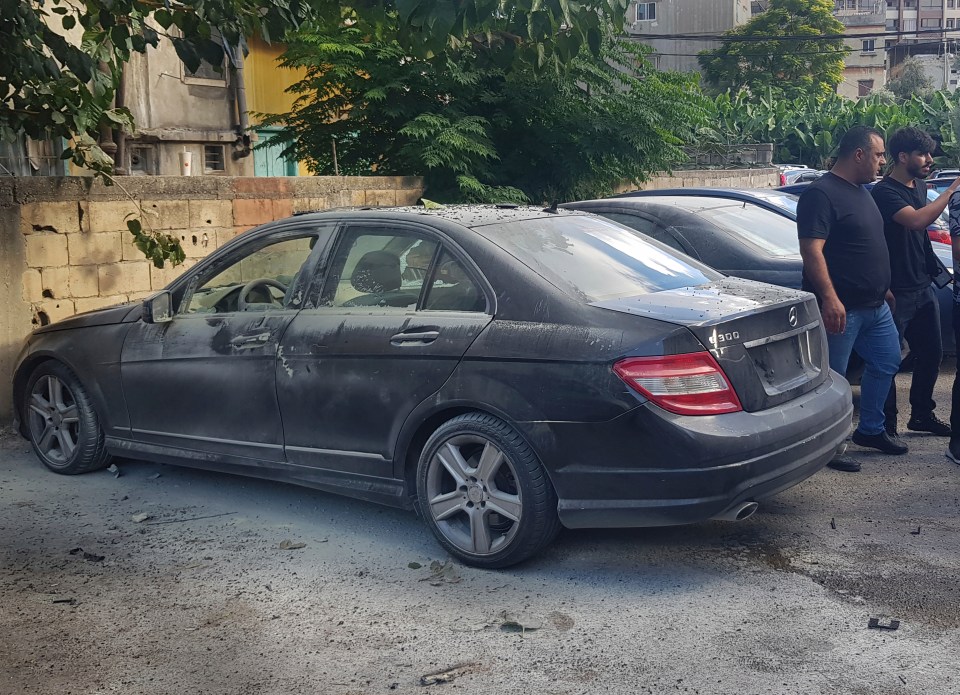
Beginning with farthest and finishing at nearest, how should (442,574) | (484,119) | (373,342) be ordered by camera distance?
(484,119) < (373,342) < (442,574)

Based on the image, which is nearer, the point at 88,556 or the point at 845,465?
the point at 88,556

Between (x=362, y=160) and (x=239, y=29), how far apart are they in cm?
593

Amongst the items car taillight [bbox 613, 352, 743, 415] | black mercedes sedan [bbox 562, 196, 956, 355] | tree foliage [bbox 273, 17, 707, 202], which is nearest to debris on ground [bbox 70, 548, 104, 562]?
car taillight [bbox 613, 352, 743, 415]

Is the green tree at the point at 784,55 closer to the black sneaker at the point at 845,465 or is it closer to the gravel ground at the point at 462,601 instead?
the black sneaker at the point at 845,465

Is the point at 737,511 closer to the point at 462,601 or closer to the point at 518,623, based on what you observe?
the point at 518,623

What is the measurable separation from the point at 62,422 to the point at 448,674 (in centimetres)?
361

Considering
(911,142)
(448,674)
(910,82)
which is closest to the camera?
(448,674)

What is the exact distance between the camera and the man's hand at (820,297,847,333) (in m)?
5.94

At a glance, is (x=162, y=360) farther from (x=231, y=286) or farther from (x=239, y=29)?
(x=239, y=29)

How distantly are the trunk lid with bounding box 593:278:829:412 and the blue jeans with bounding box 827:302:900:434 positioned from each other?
40.1 inches

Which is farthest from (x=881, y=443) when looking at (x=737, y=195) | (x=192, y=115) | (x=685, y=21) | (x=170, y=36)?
(x=685, y=21)

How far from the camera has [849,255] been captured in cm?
611

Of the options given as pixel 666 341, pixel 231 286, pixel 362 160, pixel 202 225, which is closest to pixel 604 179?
pixel 362 160

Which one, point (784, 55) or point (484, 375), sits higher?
point (784, 55)
